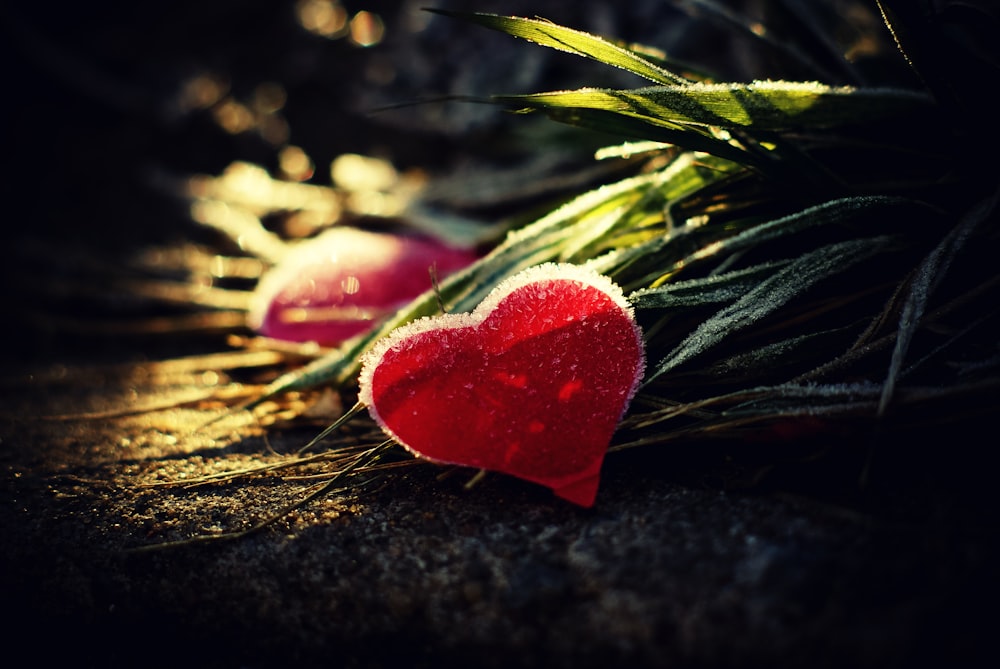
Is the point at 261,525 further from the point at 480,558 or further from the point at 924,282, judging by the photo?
the point at 924,282

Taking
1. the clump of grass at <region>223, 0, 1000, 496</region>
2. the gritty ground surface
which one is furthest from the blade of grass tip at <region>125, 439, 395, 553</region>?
the clump of grass at <region>223, 0, 1000, 496</region>

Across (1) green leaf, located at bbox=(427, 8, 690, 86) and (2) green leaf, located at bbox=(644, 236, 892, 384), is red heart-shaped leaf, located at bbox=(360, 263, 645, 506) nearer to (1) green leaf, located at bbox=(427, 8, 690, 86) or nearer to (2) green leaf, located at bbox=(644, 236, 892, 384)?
(2) green leaf, located at bbox=(644, 236, 892, 384)

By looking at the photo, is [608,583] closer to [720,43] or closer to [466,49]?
[720,43]

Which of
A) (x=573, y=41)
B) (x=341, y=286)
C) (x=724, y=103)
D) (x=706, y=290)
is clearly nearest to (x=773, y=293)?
(x=706, y=290)

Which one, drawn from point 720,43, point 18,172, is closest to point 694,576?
point 720,43

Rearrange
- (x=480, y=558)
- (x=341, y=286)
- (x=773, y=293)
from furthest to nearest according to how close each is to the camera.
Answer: (x=341, y=286) < (x=773, y=293) < (x=480, y=558)

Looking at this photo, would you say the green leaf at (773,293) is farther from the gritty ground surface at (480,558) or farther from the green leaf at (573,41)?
the green leaf at (573,41)
